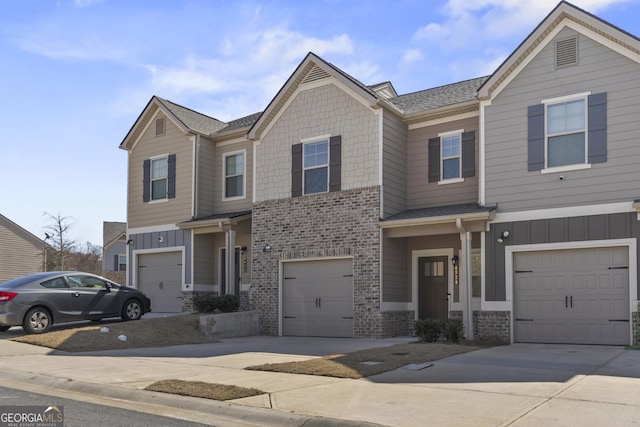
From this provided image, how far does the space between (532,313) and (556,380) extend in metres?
6.16

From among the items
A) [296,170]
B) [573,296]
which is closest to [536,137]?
[573,296]

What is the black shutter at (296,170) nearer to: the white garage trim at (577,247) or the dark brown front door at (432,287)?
the dark brown front door at (432,287)

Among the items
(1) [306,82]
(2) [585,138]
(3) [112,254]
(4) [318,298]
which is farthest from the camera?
(3) [112,254]

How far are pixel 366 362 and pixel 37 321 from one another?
28.3ft

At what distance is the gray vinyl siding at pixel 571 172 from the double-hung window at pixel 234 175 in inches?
343

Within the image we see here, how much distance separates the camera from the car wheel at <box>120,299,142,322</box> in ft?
58.7

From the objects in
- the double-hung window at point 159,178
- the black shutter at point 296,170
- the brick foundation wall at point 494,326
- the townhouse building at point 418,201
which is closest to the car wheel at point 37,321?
the townhouse building at point 418,201

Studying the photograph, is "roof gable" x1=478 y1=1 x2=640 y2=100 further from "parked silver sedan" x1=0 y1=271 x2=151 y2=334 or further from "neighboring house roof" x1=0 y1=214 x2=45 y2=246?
"neighboring house roof" x1=0 y1=214 x2=45 y2=246

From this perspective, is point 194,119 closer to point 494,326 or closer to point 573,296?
point 494,326

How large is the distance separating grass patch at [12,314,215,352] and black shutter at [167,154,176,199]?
5950 mm

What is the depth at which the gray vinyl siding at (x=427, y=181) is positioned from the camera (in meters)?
17.7

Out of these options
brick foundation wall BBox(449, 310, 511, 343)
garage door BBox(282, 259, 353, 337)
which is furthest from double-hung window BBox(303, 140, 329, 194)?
brick foundation wall BBox(449, 310, 511, 343)

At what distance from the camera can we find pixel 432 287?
60.9ft

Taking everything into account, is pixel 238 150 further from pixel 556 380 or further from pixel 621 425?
pixel 621 425
